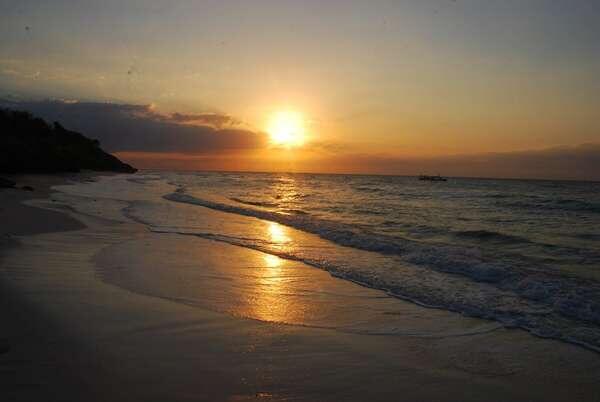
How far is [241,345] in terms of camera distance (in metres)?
5.11

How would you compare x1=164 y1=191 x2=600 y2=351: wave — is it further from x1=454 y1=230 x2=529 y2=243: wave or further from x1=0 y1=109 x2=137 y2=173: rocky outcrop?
x1=0 y1=109 x2=137 y2=173: rocky outcrop

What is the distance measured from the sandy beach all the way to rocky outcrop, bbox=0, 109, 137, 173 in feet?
136

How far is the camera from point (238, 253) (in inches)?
463

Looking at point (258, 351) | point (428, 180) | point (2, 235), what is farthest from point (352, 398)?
point (428, 180)

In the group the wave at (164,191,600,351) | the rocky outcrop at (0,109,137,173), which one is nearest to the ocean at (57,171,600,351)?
the wave at (164,191,600,351)

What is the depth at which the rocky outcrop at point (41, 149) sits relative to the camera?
144 ft

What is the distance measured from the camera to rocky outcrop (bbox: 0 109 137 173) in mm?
43812

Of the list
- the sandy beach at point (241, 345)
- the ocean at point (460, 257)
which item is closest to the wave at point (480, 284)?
the ocean at point (460, 257)

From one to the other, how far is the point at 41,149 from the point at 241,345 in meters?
55.7

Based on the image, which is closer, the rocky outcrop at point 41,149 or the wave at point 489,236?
the wave at point 489,236

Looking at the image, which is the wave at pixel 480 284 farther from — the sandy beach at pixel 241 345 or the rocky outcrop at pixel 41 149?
the rocky outcrop at pixel 41 149

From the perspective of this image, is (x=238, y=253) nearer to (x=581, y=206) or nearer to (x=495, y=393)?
(x=495, y=393)

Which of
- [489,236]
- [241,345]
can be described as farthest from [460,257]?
[241,345]

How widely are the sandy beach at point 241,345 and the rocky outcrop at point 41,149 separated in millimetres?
41301
